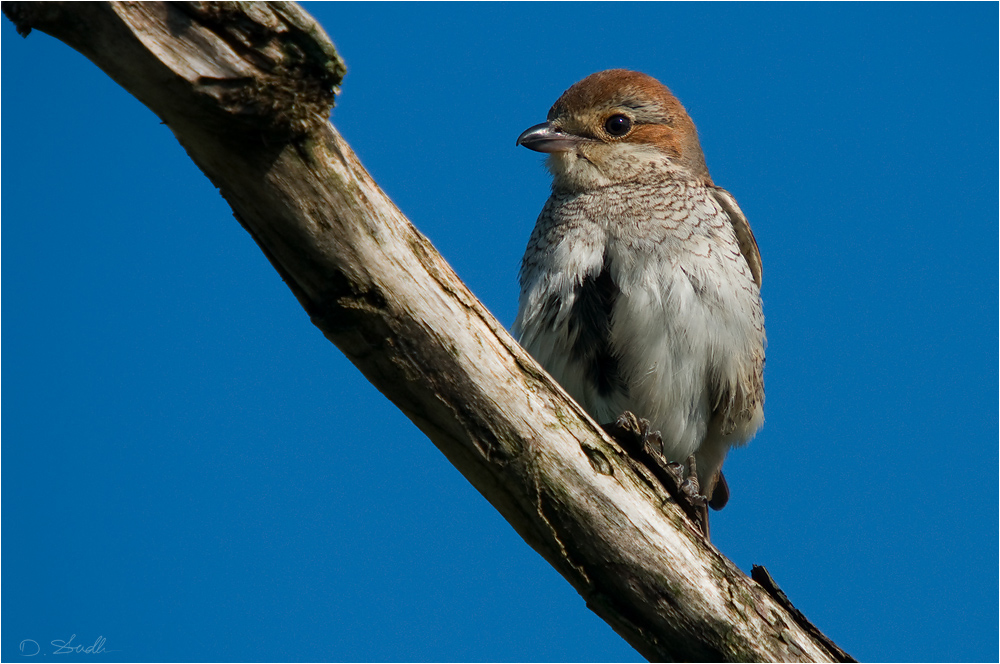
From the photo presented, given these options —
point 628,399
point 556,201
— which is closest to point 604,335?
point 628,399

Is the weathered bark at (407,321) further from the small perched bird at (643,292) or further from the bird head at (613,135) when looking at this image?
the bird head at (613,135)

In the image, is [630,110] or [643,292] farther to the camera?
[630,110]

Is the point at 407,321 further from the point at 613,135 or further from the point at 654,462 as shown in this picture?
the point at 613,135

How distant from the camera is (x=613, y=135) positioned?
18.9ft

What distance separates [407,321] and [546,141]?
9.36 feet

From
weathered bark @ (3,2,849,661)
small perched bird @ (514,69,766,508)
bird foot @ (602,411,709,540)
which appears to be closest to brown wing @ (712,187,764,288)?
small perched bird @ (514,69,766,508)

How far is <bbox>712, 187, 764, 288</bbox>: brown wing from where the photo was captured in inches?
222

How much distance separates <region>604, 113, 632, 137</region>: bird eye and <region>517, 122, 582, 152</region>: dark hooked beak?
0.22m

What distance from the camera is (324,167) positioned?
9.34 feet

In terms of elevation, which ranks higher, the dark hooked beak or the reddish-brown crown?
the reddish-brown crown

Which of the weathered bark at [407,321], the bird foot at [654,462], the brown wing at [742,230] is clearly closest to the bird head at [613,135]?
the brown wing at [742,230]

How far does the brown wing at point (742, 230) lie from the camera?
5629 mm

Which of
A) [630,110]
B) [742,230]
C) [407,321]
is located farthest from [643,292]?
[407,321]

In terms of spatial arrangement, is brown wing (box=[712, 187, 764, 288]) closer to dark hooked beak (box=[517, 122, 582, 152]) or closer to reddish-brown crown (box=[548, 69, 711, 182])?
reddish-brown crown (box=[548, 69, 711, 182])
